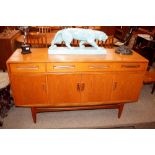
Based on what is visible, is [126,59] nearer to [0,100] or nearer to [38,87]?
[38,87]

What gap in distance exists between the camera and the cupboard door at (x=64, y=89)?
1819 mm

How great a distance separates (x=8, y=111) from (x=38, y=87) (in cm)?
88

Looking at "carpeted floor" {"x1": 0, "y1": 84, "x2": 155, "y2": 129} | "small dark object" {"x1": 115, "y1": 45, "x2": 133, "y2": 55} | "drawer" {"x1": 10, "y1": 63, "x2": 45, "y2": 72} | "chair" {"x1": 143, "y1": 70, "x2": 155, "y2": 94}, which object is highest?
"small dark object" {"x1": 115, "y1": 45, "x2": 133, "y2": 55}

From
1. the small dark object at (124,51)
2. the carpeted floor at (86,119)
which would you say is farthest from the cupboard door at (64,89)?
the small dark object at (124,51)

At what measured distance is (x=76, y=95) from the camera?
6.36ft

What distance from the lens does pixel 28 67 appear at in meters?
1.72

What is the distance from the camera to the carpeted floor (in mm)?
2154

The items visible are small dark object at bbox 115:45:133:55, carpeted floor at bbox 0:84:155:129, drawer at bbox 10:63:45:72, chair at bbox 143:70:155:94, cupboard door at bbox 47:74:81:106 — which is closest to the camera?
drawer at bbox 10:63:45:72

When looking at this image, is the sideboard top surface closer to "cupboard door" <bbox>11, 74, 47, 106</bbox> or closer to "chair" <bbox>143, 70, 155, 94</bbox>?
"cupboard door" <bbox>11, 74, 47, 106</bbox>

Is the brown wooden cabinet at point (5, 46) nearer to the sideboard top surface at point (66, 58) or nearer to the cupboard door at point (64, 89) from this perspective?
the sideboard top surface at point (66, 58)

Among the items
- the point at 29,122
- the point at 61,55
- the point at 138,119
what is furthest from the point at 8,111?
the point at 138,119

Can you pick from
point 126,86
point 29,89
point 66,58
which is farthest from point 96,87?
point 29,89

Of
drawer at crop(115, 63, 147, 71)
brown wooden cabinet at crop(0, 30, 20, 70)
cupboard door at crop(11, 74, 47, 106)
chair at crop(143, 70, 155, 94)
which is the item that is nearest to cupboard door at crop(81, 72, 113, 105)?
drawer at crop(115, 63, 147, 71)

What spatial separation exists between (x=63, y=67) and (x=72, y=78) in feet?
0.55
